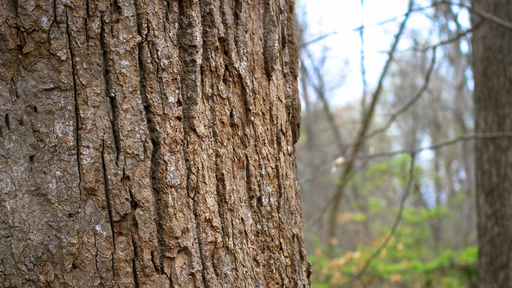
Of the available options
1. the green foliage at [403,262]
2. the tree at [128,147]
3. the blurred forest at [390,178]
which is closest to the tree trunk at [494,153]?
the blurred forest at [390,178]

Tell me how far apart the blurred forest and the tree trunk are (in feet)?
1.27

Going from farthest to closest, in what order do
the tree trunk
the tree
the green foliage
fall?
1. the green foliage
2. the tree trunk
3. the tree

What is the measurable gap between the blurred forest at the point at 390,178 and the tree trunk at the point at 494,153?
15.2 inches

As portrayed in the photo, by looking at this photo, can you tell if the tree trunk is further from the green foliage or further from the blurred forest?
the green foliage

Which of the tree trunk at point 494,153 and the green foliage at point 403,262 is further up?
the tree trunk at point 494,153

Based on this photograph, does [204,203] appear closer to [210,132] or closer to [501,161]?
[210,132]

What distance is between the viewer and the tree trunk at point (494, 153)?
343 centimetres

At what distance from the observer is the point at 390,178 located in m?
11.9

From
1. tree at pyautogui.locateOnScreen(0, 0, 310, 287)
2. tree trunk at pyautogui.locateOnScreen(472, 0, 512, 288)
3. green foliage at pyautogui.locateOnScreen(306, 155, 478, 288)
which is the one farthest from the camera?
green foliage at pyautogui.locateOnScreen(306, 155, 478, 288)

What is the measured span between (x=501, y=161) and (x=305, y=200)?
8.88m

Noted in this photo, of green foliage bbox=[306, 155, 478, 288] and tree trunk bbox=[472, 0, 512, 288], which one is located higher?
tree trunk bbox=[472, 0, 512, 288]

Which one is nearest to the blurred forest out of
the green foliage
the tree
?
the green foliage

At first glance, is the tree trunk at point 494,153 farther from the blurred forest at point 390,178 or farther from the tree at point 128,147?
the tree at point 128,147

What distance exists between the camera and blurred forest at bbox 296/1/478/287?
153 inches
